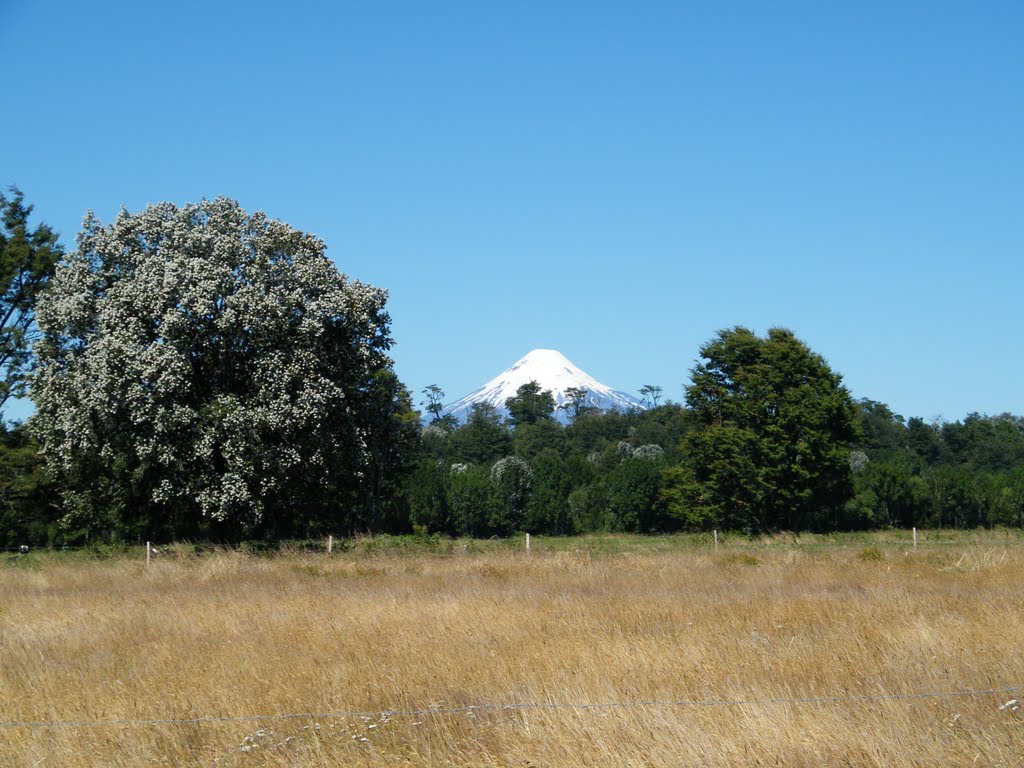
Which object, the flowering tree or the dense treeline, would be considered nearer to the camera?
the flowering tree

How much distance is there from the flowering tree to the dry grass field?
948cm

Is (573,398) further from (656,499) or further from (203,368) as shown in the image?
(203,368)

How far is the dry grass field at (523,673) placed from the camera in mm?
7156

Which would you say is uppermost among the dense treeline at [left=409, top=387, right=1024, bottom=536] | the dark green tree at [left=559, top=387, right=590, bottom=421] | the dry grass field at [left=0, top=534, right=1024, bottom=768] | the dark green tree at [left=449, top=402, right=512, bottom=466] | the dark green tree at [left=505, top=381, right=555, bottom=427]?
the dark green tree at [left=559, top=387, right=590, bottom=421]

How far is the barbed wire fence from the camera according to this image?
7746 millimetres

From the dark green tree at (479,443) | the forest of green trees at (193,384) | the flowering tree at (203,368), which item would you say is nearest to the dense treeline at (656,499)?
the forest of green trees at (193,384)

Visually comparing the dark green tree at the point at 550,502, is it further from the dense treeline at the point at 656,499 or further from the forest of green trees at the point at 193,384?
the forest of green trees at the point at 193,384

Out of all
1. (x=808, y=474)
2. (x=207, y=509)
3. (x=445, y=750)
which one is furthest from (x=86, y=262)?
(x=808, y=474)

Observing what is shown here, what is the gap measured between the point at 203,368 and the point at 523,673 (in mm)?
22082

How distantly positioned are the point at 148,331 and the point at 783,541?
942 inches

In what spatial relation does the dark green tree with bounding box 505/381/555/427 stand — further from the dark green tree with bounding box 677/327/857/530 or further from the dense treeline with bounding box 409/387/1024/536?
the dark green tree with bounding box 677/327/857/530

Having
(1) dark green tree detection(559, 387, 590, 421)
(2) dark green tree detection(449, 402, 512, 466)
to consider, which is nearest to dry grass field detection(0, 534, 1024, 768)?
(2) dark green tree detection(449, 402, 512, 466)

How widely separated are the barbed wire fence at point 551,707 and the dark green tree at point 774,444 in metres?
47.0

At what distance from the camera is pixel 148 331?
91.1 feet
